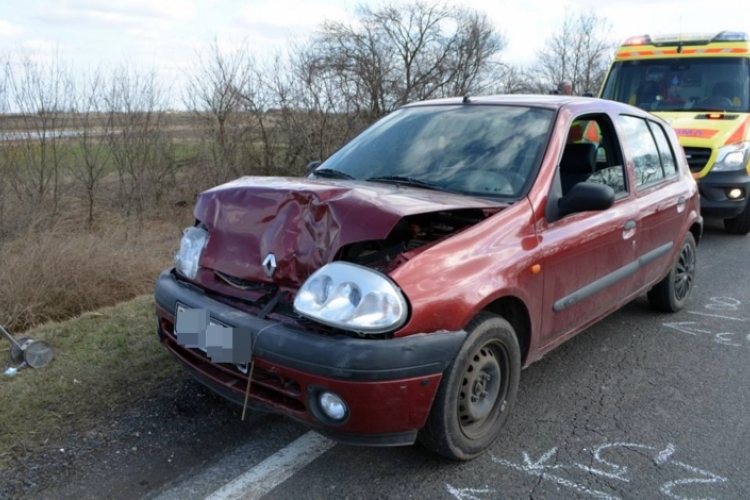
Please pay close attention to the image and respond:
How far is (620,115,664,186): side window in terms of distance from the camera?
443 centimetres

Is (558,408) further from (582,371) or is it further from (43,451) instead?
(43,451)

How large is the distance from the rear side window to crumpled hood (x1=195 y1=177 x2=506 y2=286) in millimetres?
1718

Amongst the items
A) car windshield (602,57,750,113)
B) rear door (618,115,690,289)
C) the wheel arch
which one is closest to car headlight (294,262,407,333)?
the wheel arch

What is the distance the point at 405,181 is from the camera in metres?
3.66

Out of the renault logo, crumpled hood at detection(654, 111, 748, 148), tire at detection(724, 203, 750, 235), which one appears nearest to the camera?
the renault logo

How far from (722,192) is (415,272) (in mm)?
6743

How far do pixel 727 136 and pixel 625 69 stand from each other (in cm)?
193

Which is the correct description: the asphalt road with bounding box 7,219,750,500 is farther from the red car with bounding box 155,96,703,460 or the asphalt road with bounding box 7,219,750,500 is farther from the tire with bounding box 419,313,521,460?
the red car with bounding box 155,96,703,460

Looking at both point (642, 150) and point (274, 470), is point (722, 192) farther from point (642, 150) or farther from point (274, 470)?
point (274, 470)

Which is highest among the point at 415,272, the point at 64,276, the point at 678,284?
the point at 415,272

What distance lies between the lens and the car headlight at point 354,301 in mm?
2514

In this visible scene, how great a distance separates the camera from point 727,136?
7809 mm

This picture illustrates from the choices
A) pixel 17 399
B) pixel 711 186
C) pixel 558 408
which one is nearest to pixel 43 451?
pixel 17 399

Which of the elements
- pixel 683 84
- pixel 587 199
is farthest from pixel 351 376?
pixel 683 84
